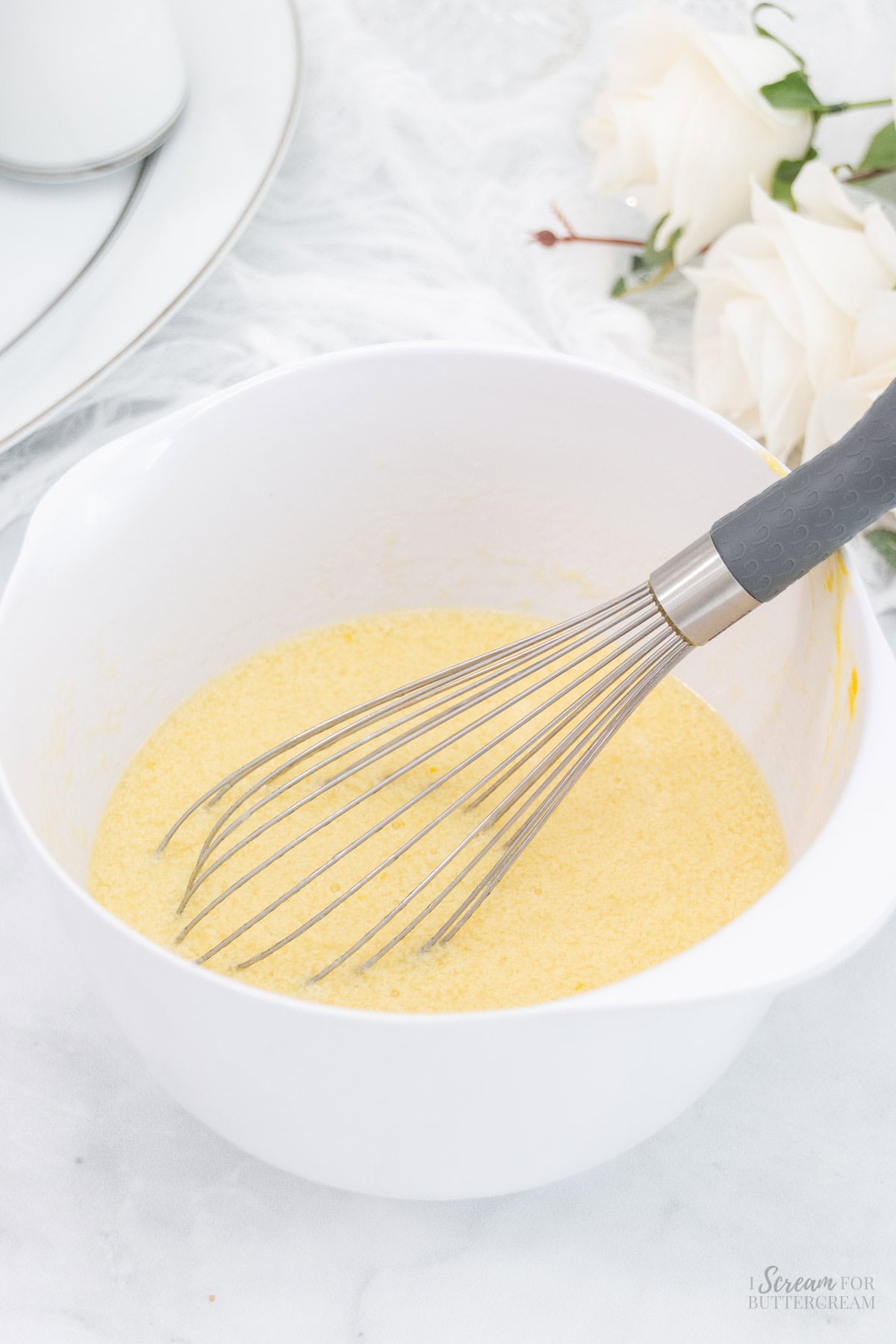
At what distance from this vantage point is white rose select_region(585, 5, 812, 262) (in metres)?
0.73

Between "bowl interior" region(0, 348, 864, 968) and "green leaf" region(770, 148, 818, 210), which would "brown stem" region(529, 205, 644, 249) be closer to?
"green leaf" region(770, 148, 818, 210)

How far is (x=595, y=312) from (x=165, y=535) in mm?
336

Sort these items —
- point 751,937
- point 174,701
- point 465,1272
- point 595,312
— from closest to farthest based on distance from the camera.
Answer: point 751,937, point 465,1272, point 174,701, point 595,312

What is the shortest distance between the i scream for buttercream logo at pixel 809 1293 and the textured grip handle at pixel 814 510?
239mm

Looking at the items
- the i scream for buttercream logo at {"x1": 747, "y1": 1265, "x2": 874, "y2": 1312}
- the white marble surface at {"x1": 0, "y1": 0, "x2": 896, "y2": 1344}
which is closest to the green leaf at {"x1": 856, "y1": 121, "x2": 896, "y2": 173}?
the white marble surface at {"x1": 0, "y1": 0, "x2": 896, "y2": 1344}

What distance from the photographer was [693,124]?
0.72 metres

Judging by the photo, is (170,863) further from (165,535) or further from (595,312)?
(595,312)

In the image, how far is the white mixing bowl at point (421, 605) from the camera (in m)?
0.36

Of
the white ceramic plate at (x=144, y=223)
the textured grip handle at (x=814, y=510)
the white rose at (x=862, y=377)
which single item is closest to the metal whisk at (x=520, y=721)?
the textured grip handle at (x=814, y=510)

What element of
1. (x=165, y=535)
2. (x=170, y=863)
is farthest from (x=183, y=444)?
(x=170, y=863)

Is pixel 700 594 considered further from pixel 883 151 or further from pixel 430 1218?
pixel 883 151

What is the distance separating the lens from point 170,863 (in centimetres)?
55

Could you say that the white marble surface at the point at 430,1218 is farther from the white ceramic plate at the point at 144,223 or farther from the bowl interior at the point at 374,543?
the white ceramic plate at the point at 144,223

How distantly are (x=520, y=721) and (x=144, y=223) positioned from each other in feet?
1.40
